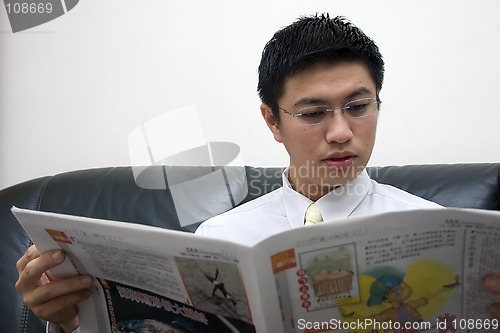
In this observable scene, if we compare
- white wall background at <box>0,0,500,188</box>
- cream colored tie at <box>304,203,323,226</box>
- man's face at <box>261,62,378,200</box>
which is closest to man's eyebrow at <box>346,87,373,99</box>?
man's face at <box>261,62,378,200</box>

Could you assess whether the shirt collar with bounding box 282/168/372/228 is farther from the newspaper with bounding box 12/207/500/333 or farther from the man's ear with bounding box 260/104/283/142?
the newspaper with bounding box 12/207/500/333

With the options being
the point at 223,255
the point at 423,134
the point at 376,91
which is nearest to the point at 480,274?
the point at 223,255

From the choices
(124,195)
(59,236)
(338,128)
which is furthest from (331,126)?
(124,195)

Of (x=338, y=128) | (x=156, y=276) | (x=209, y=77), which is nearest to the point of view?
(x=156, y=276)

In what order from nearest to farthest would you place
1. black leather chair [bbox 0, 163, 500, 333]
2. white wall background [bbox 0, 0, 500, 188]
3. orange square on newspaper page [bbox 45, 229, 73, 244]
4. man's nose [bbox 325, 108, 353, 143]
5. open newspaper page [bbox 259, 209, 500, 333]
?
open newspaper page [bbox 259, 209, 500, 333], orange square on newspaper page [bbox 45, 229, 73, 244], man's nose [bbox 325, 108, 353, 143], black leather chair [bbox 0, 163, 500, 333], white wall background [bbox 0, 0, 500, 188]

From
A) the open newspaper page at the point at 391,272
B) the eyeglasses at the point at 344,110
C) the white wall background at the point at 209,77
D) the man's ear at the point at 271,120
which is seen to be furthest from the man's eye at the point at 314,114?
the white wall background at the point at 209,77

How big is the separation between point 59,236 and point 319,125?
511mm

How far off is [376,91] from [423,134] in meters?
0.49

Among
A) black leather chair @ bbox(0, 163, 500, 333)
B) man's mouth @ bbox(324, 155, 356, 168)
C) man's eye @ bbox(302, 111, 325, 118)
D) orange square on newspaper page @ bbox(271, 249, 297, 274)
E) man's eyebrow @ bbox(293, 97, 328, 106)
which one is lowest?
black leather chair @ bbox(0, 163, 500, 333)

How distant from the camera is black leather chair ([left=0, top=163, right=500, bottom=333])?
1.28 meters

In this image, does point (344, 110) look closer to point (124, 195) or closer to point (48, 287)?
point (48, 287)

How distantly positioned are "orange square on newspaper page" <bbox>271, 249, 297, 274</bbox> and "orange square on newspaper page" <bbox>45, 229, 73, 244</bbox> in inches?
13.3

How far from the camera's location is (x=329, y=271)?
670 millimetres

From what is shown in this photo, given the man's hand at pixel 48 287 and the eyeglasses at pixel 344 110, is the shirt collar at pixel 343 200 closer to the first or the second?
the eyeglasses at pixel 344 110
